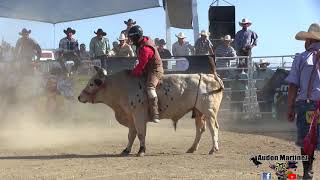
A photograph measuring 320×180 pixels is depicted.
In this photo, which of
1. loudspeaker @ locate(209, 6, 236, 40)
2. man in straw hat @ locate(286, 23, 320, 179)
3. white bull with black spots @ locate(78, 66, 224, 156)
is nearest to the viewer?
man in straw hat @ locate(286, 23, 320, 179)

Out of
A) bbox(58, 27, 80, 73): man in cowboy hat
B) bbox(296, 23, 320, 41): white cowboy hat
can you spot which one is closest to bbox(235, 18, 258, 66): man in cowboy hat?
bbox(58, 27, 80, 73): man in cowboy hat

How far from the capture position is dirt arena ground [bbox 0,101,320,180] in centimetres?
896

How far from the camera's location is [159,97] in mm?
11180

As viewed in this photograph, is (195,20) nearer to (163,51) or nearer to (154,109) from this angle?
(163,51)

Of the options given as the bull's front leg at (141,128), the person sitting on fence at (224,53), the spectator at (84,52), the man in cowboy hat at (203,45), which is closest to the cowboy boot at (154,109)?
the bull's front leg at (141,128)

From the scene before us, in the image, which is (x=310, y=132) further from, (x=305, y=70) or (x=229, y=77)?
(x=229, y=77)

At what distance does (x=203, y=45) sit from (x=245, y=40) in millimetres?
1167

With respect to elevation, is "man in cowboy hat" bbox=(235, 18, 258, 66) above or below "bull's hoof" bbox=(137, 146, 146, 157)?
above

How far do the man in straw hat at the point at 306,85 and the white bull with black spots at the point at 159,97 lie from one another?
3.68m

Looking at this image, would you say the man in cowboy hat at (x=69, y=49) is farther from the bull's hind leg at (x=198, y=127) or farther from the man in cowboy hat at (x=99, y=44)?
the bull's hind leg at (x=198, y=127)

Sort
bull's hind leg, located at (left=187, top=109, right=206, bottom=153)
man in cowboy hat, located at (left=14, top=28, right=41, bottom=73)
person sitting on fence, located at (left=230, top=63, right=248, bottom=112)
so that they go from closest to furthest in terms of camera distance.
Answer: bull's hind leg, located at (left=187, top=109, right=206, bottom=153)
man in cowboy hat, located at (left=14, top=28, right=41, bottom=73)
person sitting on fence, located at (left=230, top=63, right=248, bottom=112)

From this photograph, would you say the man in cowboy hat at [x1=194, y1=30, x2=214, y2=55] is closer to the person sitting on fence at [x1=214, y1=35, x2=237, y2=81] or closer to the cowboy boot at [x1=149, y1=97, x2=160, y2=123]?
the person sitting on fence at [x1=214, y1=35, x2=237, y2=81]

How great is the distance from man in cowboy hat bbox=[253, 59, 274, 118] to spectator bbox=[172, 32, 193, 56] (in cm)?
198

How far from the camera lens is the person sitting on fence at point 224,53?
1745 cm
